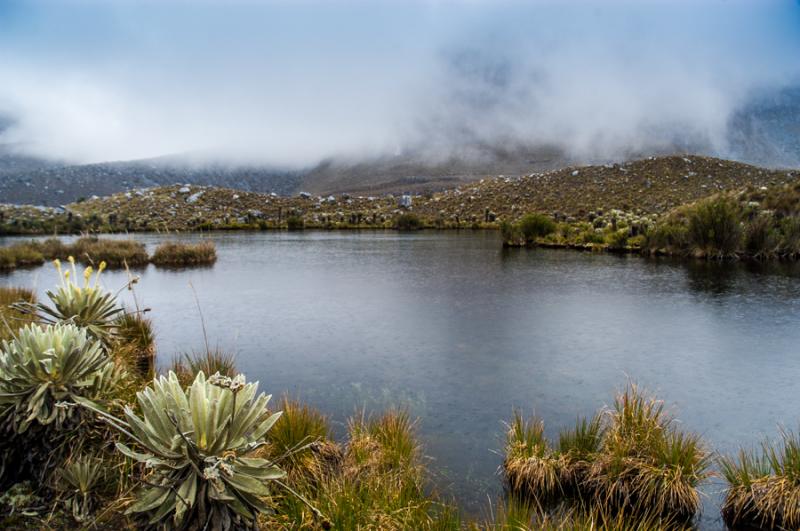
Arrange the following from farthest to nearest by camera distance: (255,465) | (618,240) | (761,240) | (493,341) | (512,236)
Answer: (512,236), (618,240), (761,240), (493,341), (255,465)

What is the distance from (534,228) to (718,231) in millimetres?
10993

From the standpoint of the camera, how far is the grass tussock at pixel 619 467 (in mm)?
4699

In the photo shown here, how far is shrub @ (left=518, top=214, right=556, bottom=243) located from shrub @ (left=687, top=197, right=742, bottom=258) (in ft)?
32.2

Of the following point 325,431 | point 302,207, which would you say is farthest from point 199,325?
point 302,207

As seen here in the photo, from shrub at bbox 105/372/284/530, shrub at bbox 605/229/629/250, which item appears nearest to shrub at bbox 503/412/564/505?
shrub at bbox 105/372/284/530

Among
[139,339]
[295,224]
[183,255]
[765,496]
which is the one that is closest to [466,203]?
[295,224]

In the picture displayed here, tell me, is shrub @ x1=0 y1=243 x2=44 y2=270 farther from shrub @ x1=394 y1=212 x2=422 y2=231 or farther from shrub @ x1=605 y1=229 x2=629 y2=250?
shrub @ x1=394 y1=212 x2=422 y2=231

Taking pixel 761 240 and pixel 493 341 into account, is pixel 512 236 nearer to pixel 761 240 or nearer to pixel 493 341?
pixel 761 240

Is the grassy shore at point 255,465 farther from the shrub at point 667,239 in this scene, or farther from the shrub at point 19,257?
the shrub at point 19,257

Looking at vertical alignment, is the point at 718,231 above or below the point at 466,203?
below

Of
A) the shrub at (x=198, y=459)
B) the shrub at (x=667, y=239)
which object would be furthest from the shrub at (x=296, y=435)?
the shrub at (x=667, y=239)

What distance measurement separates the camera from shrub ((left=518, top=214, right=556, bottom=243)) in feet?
106

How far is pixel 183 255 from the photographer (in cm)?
2541

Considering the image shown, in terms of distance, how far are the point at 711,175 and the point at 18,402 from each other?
62866 mm
